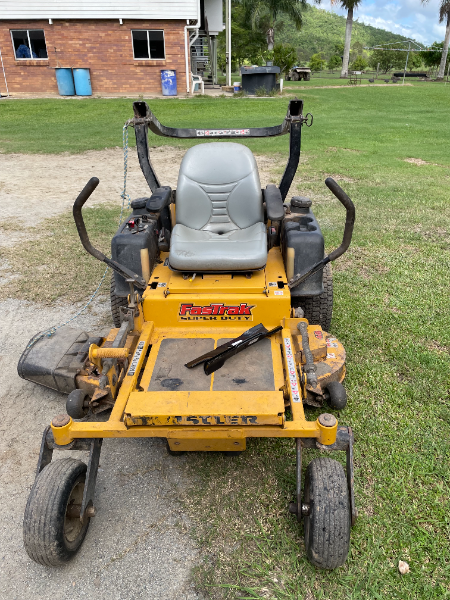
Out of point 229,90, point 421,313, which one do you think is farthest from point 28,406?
point 229,90

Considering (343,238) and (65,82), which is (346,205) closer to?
(343,238)

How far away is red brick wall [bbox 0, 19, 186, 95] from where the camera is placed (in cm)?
1841

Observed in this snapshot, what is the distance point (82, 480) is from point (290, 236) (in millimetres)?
2147

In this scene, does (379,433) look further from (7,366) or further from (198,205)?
(7,366)

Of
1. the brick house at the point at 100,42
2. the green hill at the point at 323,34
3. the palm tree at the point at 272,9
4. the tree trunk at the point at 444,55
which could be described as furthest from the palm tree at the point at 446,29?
the green hill at the point at 323,34

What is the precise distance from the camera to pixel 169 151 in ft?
36.8

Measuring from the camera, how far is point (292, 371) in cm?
290

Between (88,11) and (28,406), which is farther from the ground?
(88,11)

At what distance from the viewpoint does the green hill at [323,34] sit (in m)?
78.2

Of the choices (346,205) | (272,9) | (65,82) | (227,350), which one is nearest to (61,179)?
(227,350)

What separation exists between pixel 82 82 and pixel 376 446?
19.5 meters

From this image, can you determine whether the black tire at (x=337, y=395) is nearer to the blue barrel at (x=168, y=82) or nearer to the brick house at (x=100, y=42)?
the blue barrel at (x=168, y=82)

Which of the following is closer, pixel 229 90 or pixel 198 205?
pixel 198 205

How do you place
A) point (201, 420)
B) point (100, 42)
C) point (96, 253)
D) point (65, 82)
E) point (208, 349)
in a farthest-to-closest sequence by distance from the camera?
point (65, 82) → point (100, 42) → point (96, 253) → point (208, 349) → point (201, 420)
